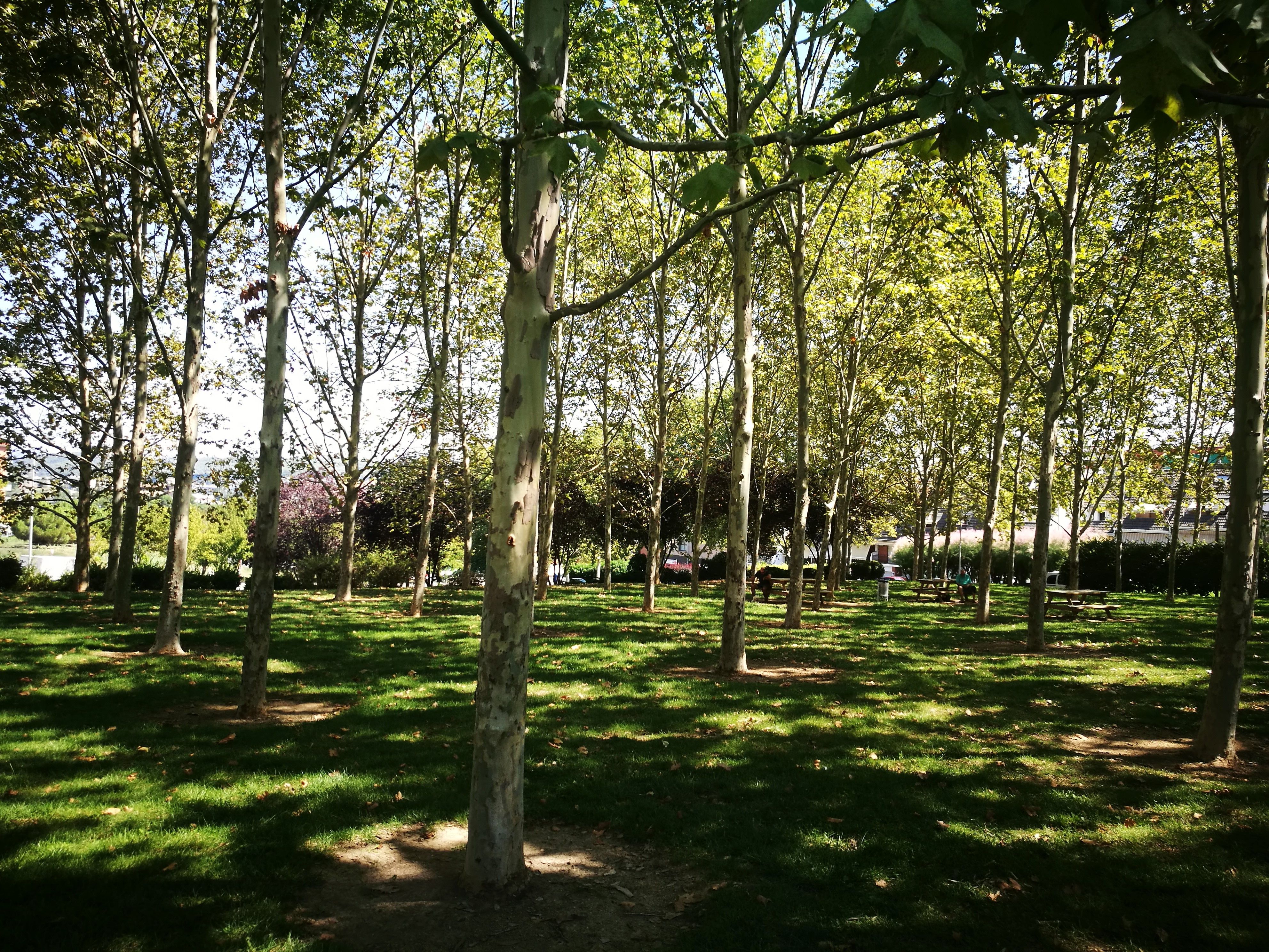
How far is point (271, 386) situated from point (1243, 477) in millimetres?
9043

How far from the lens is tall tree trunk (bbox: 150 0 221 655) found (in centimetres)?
979

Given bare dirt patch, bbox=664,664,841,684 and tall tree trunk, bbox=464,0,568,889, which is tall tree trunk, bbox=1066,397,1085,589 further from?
tall tree trunk, bbox=464,0,568,889

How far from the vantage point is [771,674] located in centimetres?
993

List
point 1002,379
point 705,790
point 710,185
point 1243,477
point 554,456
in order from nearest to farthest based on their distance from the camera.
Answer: point 710,185
point 705,790
point 1243,477
point 1002,379
point 554,456

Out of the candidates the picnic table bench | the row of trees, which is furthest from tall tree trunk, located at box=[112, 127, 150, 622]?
the picnic table bench

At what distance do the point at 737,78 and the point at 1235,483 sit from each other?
7131 mm

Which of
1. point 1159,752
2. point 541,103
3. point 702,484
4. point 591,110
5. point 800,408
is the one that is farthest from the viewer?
point 702,484

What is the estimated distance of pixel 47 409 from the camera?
19.3 m

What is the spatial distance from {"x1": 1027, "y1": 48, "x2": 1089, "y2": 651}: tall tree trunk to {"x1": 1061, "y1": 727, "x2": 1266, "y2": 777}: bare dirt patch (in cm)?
468

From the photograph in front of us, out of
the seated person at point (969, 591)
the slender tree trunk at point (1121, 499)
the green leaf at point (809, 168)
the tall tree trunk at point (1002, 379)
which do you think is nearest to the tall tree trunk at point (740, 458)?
the tall tree trunk at point (1002, 379)

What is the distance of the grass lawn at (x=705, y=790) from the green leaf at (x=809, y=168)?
356cm

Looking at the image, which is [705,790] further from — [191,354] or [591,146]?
[191,354]

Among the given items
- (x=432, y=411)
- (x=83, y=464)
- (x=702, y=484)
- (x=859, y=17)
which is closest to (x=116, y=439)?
A: (x=83, y=464)

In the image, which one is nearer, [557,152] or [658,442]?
[557,152]
